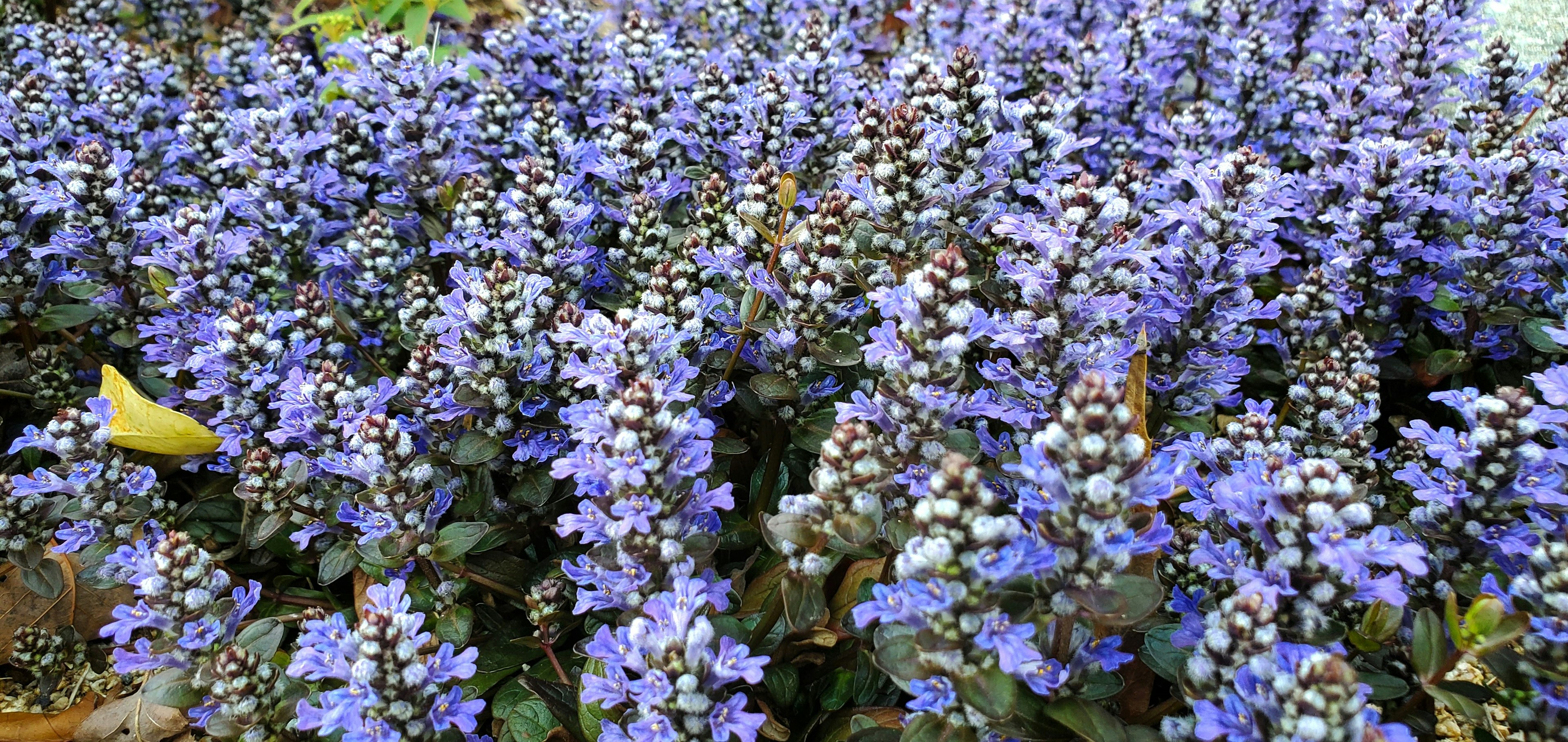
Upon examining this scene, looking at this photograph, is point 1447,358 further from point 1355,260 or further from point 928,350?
point 928,350

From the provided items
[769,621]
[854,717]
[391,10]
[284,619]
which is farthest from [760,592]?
[391,10]

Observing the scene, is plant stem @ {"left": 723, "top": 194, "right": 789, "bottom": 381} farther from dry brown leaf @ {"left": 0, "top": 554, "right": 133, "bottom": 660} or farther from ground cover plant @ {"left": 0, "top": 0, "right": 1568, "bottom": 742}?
dry brown leaf @ {"left": 0, "top": 554, "right": 133, "bottom": 660}

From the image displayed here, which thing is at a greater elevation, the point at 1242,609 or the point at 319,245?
the point at 1242,609

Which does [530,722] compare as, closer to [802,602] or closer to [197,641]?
[197,641]

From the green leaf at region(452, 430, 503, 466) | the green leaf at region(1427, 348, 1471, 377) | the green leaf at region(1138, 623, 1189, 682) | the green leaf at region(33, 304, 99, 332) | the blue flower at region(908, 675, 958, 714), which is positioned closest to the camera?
the blue flower at region(908, 675, 958, 714)

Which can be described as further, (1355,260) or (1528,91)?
(1528,91)

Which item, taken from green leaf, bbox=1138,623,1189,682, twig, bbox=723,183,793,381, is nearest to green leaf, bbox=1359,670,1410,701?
green leaf, bbox=1138,623,1189,682

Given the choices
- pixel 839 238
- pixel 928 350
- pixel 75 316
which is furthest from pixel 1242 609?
pixel 75 316
